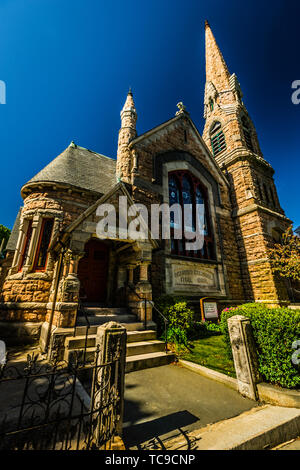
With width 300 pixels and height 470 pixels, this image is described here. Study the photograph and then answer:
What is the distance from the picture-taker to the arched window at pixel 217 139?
52.8 feet

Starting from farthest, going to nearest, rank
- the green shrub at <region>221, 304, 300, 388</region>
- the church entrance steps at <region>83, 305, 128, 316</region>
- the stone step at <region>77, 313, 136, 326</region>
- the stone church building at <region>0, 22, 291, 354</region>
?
the stone church building at <region>0, 22, 291, 354</region>
the church entrance steps at <region>83, 305, 128, 316</region>
the stone step at <region>77, 313, 136, 326</region>
the green shrub at <region>221, 304, 300, 388</region>

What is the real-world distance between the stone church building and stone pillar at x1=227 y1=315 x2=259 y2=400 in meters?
3.33

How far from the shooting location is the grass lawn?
487 cm

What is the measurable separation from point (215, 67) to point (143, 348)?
83.4 feet

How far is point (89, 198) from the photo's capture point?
9594mm

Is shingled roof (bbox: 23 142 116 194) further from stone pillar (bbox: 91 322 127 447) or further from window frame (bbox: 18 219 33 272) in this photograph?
stone pillar (bbox: 91 322 127 447)

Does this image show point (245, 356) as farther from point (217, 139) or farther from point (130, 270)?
point (217, 139)

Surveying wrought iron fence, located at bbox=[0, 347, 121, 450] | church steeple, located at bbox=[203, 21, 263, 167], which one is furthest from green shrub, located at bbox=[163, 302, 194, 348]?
church steeple, located at bbox=[203, 21, 263, 167]

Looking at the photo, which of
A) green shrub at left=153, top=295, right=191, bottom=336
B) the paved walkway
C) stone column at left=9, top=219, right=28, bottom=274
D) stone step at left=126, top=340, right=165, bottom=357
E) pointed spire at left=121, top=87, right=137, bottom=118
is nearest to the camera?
the paved walkway

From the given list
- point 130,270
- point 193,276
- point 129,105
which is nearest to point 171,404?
point 130,270

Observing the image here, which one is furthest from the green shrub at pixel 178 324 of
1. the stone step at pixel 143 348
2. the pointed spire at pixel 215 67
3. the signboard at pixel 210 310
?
the pointed spire at pixel 215 67

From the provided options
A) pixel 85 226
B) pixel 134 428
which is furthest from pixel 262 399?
pixel 85 226

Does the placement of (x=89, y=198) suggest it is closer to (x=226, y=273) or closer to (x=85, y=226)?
(x=85, y=226)
